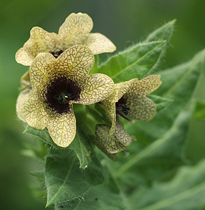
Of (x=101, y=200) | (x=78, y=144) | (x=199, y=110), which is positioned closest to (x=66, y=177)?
(x=78, y=144)

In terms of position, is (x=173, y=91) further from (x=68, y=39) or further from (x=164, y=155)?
(x=68, y=39)

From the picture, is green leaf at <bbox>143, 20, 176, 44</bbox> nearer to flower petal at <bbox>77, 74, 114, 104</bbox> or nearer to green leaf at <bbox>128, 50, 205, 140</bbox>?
green leaf at <bbox>128, 50, 205, 140</bbox>

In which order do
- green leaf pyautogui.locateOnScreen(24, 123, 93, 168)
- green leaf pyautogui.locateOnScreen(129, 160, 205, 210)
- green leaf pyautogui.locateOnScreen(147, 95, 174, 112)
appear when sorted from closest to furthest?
green leaf pyautogui.locateOnScreen(24, 123, 93, 168)
green leaf pyautogui.locateOnScreen(147, 95, 174, 112)
green leaf pyautogui.locateOnScreen(129, 160, 205, 210)

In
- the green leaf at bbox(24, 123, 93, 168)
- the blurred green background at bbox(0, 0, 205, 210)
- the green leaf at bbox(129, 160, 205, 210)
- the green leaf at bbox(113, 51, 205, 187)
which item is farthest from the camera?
the blurred green background at bbox(0, 0, 205, 210)

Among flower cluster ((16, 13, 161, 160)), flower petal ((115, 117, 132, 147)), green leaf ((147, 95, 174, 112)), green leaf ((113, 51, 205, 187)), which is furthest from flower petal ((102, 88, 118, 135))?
green leaf ((113, 51, 205, 187))

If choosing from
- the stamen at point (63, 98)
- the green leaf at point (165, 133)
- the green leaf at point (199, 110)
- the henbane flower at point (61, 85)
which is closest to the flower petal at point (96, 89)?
the henbane flower at point (61, 85)

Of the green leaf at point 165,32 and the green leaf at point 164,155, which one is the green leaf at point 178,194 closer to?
the green leaf at point 164,155

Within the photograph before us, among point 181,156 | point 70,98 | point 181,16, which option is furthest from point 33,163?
point 181,16
